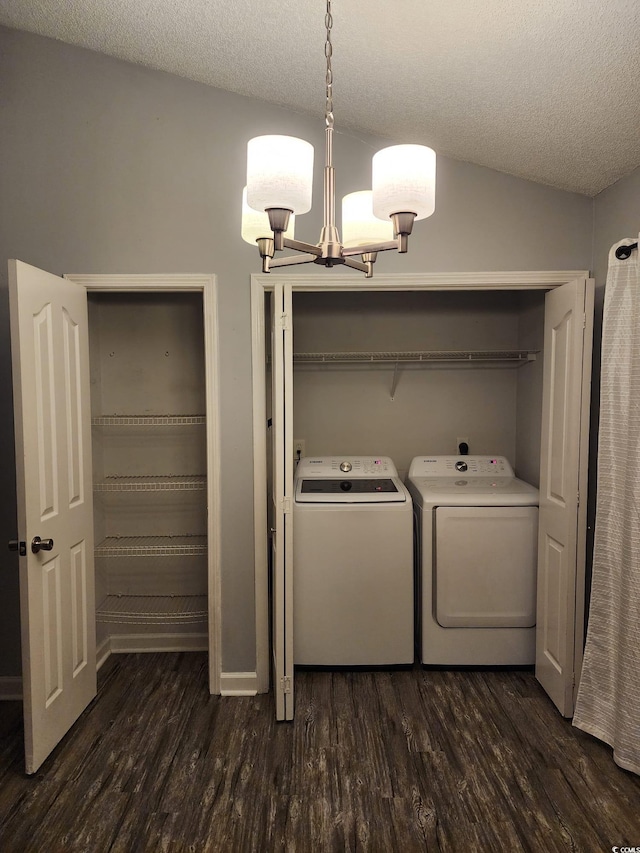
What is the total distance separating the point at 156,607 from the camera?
3311mm

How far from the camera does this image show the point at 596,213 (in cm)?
260

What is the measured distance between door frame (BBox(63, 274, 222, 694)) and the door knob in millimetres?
739

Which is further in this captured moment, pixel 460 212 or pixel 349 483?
pixel 349 483

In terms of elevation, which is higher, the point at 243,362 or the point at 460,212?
the point at 460,212

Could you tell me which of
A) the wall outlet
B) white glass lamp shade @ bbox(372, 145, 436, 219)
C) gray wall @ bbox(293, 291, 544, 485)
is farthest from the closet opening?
white glass lamp shade @ bbox(372, 145, 436, 219)

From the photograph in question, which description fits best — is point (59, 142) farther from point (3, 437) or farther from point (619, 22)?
point (619, 22)

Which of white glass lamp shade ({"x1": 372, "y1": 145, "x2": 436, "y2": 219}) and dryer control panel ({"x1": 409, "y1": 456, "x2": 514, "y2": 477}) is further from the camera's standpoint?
dryer control panel ({"x1": 409, "y1": 456, "x2": 514, "y2": 477})

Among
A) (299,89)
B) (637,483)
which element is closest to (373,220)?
(299,89)

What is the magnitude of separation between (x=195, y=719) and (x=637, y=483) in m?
2.12

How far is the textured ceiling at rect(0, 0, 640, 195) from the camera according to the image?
166 centimetres

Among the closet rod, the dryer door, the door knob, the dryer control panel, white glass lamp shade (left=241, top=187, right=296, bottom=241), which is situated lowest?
the dryer door

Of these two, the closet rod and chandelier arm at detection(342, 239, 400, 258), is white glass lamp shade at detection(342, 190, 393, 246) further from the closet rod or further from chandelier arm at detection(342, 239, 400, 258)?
the closet rod

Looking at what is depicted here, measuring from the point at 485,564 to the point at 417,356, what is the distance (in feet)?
4.08

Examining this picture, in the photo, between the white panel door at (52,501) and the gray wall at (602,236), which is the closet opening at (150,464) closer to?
the white panel door at (52,501)
